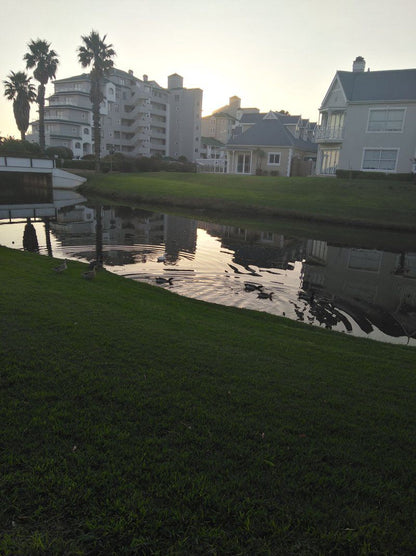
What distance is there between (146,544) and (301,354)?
5.91 meters

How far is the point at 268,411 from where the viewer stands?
616cm

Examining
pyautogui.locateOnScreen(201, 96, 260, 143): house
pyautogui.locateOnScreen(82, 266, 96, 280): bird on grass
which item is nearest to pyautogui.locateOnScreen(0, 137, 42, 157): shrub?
pyautogui.locateOnScreen(82, 266, 96, 280): bird on grass

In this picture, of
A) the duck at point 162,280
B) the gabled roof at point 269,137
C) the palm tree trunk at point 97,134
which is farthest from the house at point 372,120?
A: the duck at point 162,280

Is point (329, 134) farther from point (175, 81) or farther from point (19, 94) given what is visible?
point (175, 81)

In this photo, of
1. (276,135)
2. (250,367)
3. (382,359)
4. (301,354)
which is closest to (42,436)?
(250,367)

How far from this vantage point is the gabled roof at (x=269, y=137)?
6281 centimetres

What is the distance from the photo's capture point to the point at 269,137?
63.8 m

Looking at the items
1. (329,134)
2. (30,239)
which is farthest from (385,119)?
(30,239)

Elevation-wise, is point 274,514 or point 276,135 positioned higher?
point 276,135

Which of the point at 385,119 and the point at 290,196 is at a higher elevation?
the point at 385,119

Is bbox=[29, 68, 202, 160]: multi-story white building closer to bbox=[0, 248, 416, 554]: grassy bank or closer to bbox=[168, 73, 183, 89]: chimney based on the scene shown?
bbox=[168, 73, 183, 89]: chimney

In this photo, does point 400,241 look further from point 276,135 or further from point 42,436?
point 276,135

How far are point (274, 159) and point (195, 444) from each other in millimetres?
62637

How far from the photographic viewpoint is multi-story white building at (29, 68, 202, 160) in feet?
300
